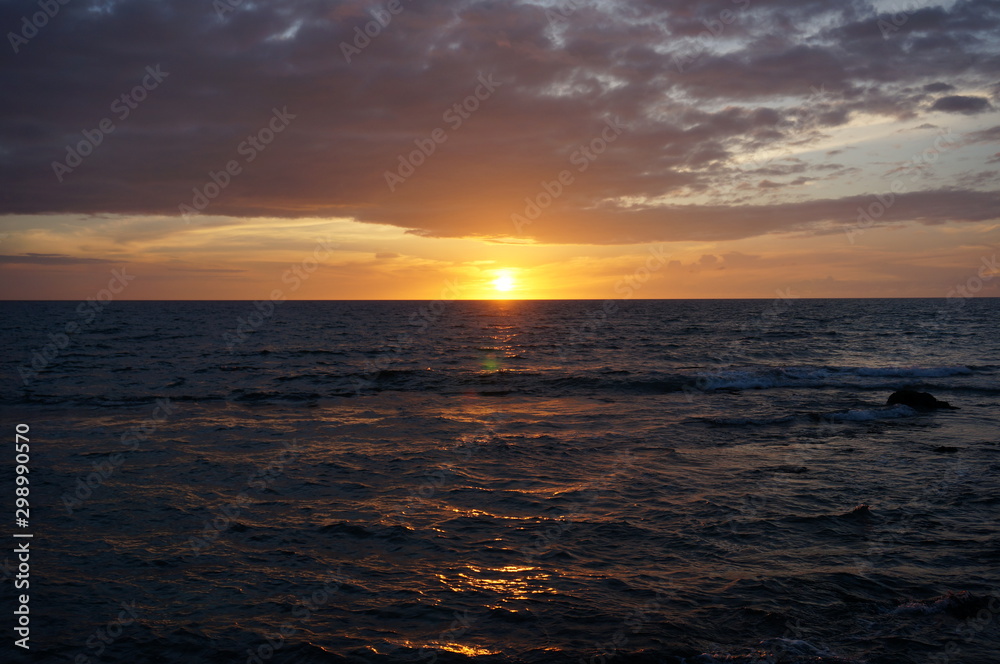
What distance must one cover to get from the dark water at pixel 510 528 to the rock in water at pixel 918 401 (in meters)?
0.96

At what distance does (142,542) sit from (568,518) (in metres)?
8.40

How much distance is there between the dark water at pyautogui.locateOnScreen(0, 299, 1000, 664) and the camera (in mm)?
8414

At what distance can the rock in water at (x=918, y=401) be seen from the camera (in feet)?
85.6

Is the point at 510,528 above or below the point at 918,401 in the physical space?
below

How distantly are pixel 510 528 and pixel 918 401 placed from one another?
22.5 meters

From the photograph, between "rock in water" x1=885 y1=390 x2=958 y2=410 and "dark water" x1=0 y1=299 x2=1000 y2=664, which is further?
"rock in water" x1=885 y1=390 x2=958 y2=410

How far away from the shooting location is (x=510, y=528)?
40.9 ft

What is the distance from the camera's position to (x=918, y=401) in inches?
1034

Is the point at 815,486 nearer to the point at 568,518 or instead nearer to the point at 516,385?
the point at 568,518

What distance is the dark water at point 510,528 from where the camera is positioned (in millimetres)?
8414

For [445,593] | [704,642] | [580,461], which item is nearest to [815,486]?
[580,461]

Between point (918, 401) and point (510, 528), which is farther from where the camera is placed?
point (918, 401)

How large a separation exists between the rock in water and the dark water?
3.15 ft

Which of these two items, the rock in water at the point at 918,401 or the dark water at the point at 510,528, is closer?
the dark water at the point at 510,528
